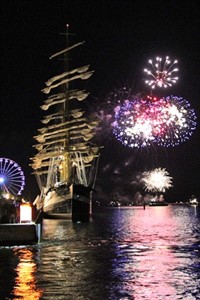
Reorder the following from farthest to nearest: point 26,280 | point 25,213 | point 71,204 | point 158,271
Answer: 1. point 71,204
2. point 25,213
3. point 158,271
4. point 26,280

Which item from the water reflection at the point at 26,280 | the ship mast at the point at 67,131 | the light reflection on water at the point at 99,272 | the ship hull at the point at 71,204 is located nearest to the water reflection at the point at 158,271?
the light reflection on water at the point at 99,272

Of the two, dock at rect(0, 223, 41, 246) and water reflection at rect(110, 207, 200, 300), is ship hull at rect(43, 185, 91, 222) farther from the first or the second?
water reflection at rect(110, 207, 200, 300)

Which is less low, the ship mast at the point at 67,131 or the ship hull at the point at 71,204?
the ship mast at the point at 67,131

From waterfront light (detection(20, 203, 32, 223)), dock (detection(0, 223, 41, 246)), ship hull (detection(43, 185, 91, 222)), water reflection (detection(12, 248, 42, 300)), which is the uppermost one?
ship hull (detection(43, 185, 91, 222))

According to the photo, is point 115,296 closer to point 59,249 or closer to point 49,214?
point 59,249

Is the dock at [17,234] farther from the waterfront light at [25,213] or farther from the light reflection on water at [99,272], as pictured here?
the waterfront light at [25,213]

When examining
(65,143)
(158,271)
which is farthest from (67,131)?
(158,271)

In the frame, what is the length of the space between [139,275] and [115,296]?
3.82 metres

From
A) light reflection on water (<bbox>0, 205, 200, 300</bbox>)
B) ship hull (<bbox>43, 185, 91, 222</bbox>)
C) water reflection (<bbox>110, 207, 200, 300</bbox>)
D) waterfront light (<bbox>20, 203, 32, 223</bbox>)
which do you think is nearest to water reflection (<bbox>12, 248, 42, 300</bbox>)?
light reflection on water (<bbox>0, 205, 200, 300</bbox>)

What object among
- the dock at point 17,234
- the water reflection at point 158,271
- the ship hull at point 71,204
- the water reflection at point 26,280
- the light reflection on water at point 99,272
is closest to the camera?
the water reflection at point 26,280

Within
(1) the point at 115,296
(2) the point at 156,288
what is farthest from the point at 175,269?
(1) the point at 115,296

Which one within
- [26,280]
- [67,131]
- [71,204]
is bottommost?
[26,280]

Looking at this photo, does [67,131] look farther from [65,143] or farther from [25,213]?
[25,213]

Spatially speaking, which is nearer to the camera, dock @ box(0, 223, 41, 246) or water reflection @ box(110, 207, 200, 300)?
water reflection @ box(110, 207, 200, 300)
